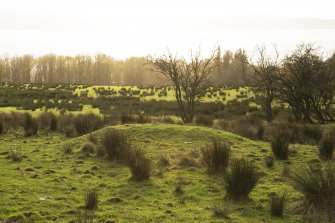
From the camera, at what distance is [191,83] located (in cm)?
2197

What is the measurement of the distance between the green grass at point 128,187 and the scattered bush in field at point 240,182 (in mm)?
185

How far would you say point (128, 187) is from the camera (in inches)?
318

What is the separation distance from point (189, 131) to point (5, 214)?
825 cm

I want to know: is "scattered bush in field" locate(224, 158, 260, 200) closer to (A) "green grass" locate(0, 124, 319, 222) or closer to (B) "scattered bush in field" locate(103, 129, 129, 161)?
(A) "green grass" locate(0, 124, 319, 222)

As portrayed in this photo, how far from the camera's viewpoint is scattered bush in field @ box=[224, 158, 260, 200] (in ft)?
Result: 23.6

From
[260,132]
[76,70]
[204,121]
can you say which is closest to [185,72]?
[204,121]

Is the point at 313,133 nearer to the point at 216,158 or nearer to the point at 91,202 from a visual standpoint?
the point at 216,158

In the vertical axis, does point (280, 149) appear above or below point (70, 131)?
above

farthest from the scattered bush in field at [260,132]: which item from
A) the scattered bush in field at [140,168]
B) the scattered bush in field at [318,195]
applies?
the scattered bush in field at [318,195]

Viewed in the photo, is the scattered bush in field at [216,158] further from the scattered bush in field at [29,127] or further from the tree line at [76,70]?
the tree line at [76,70]

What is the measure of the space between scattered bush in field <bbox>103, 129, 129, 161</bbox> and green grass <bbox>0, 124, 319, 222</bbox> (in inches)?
11.7

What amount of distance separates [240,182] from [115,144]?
4.72 m

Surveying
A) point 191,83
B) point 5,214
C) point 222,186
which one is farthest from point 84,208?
point 191,83

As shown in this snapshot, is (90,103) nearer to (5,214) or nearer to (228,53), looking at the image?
(5,214)
